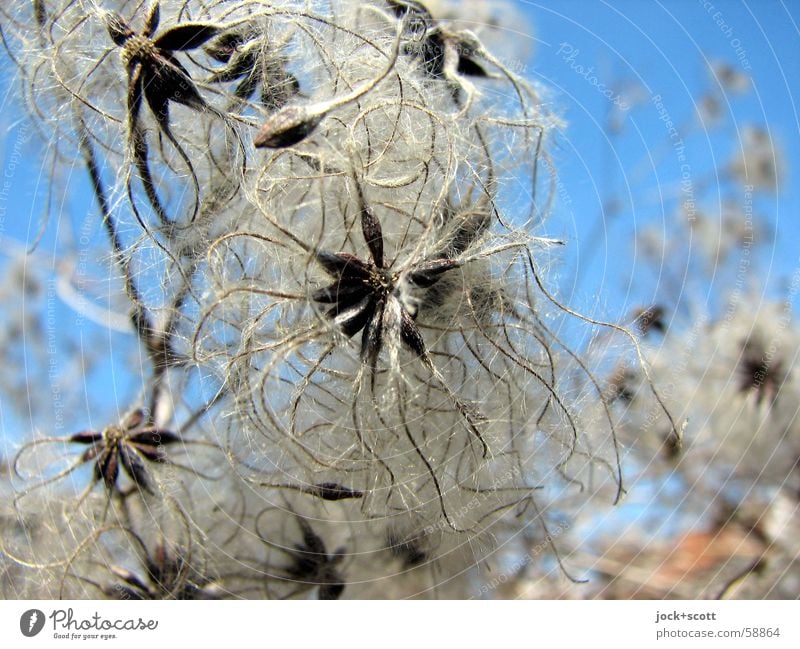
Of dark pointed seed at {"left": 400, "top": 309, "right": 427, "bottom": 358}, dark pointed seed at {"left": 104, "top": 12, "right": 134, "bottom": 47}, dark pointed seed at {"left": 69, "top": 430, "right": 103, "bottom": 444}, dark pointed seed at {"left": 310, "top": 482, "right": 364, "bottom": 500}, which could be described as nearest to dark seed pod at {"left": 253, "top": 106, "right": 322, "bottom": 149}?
dark pointed seed at {"left": 400, "top": 309, "right": 427, "bottom": 358}

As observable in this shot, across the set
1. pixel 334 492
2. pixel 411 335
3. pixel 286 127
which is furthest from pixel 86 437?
pixel 286 127

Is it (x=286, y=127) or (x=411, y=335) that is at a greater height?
(x=286, y=127)

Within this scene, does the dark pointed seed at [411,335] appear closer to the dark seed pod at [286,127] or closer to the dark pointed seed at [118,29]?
the dark seed pod at [286,127]

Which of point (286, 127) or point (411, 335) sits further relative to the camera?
point (411, 335)

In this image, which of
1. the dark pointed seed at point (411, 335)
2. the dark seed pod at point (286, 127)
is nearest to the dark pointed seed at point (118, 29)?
the dark seed pod at point (286, 127)

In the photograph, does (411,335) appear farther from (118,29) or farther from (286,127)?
(118,29)

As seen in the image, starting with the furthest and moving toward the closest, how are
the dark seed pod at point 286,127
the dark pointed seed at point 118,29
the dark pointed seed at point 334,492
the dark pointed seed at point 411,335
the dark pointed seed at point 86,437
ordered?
the dark pointed seed at point 86,437 < the dark pointed seed at point 334,492 < the dark pointed seed at point 118,29 < the dark pointed seed at point 411,335 < the dark seed pod at point 286,127

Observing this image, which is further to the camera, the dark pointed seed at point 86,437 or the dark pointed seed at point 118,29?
the dark pointed seed at point 86,437

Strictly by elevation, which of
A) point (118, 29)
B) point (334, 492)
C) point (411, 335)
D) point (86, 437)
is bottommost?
point (86, 437)

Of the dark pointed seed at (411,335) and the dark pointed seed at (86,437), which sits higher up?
the dark pointed seed at (411,335)

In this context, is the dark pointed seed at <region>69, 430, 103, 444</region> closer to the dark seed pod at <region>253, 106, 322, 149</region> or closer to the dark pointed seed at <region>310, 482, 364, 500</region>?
the dark pointed seed at <region>310, 482, 364, 500</region>
